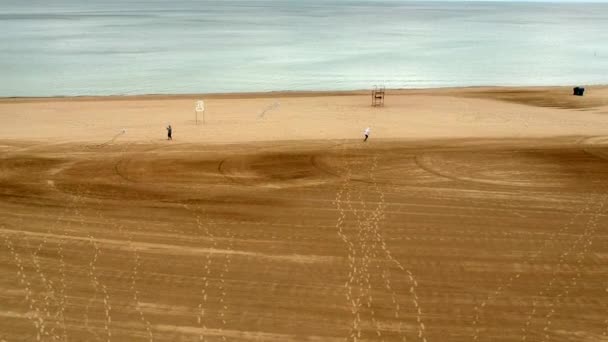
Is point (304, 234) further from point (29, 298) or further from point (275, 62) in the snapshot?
point (275, 62)

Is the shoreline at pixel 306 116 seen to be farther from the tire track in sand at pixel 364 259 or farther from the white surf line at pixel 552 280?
the white surf line at pixel 552 280

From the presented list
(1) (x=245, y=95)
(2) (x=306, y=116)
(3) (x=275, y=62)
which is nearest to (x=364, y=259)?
(2) (x=306, y=116)

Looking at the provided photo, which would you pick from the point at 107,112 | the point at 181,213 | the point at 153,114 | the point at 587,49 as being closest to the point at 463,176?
the point at 181,213

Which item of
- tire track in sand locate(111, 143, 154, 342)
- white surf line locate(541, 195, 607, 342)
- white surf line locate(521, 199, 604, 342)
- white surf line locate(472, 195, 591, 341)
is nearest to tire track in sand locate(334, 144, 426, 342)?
white surf line locate(472, 195, 591, 341)

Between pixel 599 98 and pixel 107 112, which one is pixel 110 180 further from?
pixel 599 98

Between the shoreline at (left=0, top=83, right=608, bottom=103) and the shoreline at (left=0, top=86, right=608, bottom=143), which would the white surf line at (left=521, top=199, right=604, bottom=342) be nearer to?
the shoreline at (left=0, top=86, right=608, bottom=143)

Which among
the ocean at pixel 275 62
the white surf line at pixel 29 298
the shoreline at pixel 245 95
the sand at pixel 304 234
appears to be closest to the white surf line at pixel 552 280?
the sand at pixel 304 234
